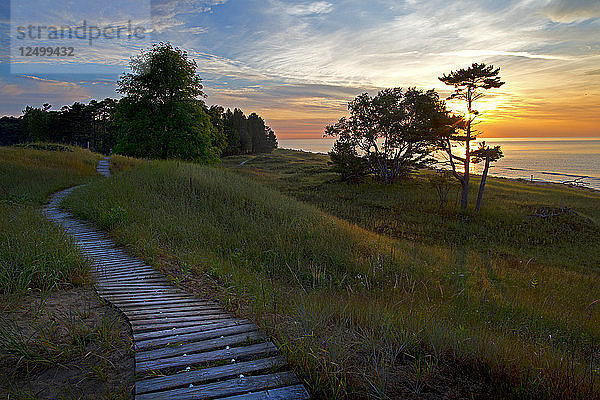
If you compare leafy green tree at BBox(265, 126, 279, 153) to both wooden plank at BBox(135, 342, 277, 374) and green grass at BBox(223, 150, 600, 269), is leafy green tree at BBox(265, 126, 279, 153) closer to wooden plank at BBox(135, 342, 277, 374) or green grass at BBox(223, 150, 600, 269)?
green grass at BBox(223, 150, 600, 269)

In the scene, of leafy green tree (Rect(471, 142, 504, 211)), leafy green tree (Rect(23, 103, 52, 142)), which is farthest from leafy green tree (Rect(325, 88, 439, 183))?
leafy green tree (Rect(23, 103, 52, 142))

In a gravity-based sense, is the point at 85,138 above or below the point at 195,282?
above

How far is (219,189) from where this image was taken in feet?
45.3

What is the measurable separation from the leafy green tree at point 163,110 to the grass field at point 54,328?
2098cm

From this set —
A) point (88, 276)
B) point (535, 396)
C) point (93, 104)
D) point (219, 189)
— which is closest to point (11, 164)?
point (219, 189)

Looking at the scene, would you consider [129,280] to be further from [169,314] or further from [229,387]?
[229,387]

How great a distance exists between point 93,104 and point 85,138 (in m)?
8.37

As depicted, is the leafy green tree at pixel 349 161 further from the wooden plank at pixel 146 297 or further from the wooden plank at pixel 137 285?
the wooden plank at pixel 146 297

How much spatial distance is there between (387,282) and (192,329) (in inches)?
201

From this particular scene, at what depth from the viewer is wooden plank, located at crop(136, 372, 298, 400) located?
8.45 ft

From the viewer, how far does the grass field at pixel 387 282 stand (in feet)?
9.51

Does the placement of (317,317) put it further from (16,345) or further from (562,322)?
(562,322)

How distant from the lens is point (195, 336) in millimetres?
3453

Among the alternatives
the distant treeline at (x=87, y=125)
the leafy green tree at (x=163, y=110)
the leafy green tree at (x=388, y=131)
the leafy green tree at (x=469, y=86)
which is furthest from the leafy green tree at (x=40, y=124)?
the leafy green tree at (x=469, y=86)
